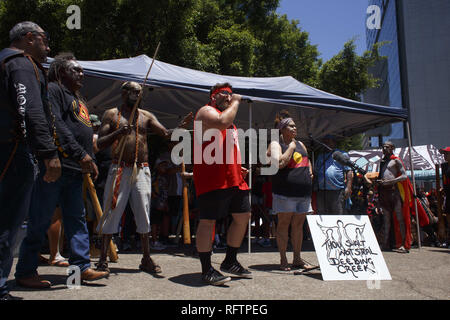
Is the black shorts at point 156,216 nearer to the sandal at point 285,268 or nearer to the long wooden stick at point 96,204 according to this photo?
the long wooden stick at point 96,204

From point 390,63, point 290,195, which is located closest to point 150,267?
point 290,195

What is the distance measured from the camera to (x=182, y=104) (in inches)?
309

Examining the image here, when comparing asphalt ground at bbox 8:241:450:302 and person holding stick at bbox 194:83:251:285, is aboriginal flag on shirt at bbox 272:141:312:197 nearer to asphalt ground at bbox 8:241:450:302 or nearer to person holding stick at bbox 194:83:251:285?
person holding stick at bbox 194:83:251:285

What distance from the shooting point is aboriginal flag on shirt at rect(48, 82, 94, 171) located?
9.78 ft

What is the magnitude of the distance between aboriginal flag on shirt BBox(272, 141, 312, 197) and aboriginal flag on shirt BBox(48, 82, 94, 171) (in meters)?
2.11

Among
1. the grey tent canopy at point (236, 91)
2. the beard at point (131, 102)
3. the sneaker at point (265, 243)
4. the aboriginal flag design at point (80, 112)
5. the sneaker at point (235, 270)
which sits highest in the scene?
the grey tent canopy at point (236, 91)

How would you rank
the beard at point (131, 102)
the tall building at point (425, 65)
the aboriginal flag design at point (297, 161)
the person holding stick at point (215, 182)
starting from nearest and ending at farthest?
the person holding stick at point (215, 182) < the beard at point (131, 102) < the aboriginal flag design at point (297, 161) < the tall building at point (425, 65)

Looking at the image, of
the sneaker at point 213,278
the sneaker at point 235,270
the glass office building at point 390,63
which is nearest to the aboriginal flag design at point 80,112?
the sneaker at point 213,278

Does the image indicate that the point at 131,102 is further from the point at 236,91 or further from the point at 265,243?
the point at 265,243

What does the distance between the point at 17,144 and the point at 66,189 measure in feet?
2.68

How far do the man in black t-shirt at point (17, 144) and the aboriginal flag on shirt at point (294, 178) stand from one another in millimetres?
2515

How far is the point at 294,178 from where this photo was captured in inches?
165

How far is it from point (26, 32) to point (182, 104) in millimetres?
5149

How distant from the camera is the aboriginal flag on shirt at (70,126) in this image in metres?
2.98
